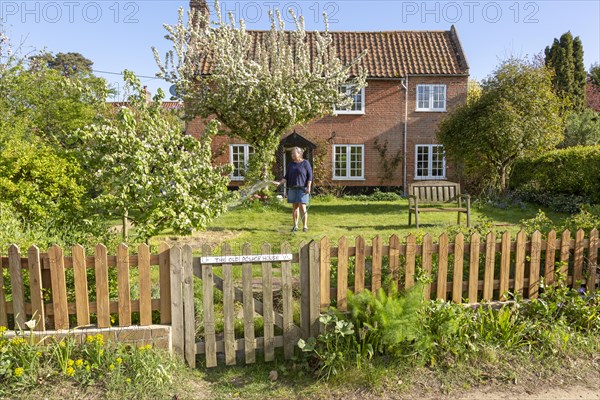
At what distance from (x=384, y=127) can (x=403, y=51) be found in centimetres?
405

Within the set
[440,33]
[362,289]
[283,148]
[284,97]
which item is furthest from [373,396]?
[440,33]

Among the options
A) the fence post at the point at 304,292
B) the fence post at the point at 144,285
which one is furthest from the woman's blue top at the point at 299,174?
the fence post at the point at 144,285

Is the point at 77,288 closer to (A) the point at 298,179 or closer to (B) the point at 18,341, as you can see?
(B) the point at 18,341

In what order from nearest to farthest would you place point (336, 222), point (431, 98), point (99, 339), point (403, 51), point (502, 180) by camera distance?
point (99, 339), point (336, 222), point (502, 180), point (431, 98), point (403, 51)

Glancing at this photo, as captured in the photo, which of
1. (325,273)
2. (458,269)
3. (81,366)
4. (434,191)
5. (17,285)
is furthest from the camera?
(434,191)

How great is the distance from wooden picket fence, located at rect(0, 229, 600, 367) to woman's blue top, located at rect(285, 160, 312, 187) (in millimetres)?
4618

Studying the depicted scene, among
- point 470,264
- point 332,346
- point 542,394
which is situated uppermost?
point 470,264

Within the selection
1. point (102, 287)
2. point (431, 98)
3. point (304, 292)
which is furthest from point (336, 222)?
point (431, 98)

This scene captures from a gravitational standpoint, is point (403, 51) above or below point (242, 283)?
above

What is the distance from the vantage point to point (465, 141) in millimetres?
14172

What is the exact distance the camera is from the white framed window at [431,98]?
19478 millimetres

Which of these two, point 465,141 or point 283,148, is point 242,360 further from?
point 283,148

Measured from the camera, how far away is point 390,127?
19453mm

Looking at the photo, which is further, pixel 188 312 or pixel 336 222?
pixel 336 222
